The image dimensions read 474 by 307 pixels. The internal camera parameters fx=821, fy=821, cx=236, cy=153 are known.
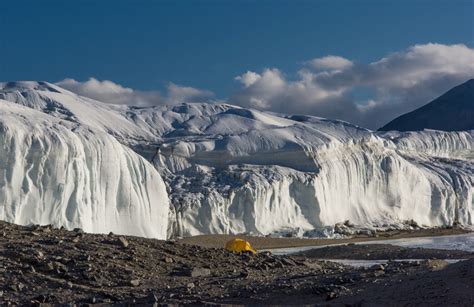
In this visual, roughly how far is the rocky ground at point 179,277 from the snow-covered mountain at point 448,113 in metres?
78.1

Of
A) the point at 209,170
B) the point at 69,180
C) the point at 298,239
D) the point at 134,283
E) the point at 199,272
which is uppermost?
the point at 209,170

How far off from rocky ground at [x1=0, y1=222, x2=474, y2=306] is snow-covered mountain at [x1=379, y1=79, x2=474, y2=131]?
78.1 m

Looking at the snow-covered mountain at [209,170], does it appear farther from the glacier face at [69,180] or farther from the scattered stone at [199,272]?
the scattered stone at [199,272]

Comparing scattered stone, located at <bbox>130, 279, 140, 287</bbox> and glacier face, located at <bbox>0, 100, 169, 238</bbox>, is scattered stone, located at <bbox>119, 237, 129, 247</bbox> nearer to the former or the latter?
scattered stone, located at <bbox>130, 279, 140, 287</bbox>

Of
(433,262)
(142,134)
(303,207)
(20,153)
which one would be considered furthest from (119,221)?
(433,262)

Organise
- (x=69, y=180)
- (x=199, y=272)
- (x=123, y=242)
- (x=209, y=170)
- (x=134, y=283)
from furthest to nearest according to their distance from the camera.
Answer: (x=209, y=170)
(x=69, y=180)
(x=123, y=242)
(x=199, y=272)
(x=134, y=283)

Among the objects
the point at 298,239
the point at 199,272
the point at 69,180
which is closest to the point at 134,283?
the point at 199,272

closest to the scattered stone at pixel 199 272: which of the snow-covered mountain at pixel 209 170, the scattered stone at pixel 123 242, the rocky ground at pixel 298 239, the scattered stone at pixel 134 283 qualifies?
the scattered stone at pixel 134 283

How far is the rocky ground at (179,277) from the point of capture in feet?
42.9

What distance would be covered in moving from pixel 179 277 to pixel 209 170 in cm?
3148

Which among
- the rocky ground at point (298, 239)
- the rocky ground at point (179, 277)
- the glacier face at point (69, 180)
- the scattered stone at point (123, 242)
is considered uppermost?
the glacier face at point (69, 180)

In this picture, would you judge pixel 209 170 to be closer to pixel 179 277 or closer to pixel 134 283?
pixel 179 277

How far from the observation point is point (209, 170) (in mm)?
49062

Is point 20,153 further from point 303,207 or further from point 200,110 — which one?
point 200,110
